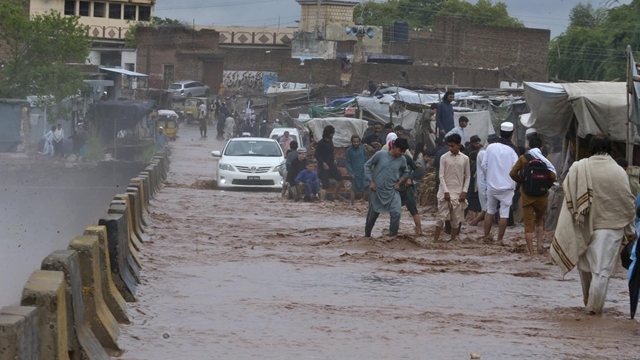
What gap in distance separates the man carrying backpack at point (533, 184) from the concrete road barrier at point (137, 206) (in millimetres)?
5019

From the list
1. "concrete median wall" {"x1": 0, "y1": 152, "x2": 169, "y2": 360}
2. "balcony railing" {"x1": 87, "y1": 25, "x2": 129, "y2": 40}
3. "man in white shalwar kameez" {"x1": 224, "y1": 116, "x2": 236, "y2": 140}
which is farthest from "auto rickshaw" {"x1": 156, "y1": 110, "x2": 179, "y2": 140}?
"concrete median wall" {"x1": 0, "y1": 152, "x2": 169, "y2": 360}

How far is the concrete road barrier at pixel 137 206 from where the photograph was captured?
49.5 feet

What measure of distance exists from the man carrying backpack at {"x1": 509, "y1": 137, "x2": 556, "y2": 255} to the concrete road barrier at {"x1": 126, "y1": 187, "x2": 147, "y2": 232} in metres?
5.02

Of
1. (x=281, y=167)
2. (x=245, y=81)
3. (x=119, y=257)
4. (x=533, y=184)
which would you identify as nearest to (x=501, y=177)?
(x=533, y=184)

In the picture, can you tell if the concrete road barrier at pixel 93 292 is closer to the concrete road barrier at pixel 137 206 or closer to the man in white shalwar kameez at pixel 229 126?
the concrete road barrier at pixel 137 206

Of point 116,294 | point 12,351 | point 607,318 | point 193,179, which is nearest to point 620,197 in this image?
point 607,318

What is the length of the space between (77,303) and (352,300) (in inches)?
161

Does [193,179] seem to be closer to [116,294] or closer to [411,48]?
[116,294]

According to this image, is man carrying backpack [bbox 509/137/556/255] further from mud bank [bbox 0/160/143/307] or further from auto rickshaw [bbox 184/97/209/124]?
auto rickshaw [bbox 184/97/209/124]

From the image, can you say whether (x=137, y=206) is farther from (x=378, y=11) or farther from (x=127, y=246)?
(x=378, y=11)

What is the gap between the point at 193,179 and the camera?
32.2 metres

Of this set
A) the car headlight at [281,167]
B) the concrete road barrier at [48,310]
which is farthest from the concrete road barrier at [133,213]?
the car headlight at [281,167]

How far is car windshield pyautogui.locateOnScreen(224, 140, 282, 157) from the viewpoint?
29.4 metres

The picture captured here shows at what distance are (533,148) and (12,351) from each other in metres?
11.0
